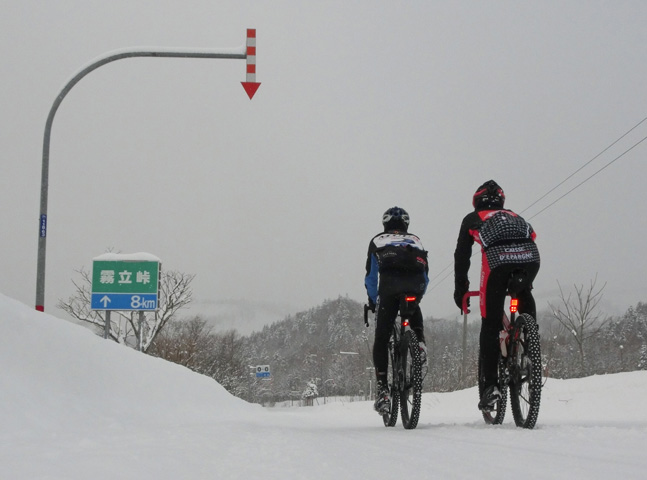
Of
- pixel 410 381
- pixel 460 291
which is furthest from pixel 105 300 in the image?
pixel 460 291

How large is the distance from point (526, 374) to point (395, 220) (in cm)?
203

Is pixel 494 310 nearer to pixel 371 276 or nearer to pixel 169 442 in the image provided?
pixel 371 276

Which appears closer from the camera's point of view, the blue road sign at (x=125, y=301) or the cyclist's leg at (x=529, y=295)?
the cyclist's leg at (x=529, y=295)

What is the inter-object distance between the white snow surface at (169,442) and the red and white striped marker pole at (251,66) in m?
4.30

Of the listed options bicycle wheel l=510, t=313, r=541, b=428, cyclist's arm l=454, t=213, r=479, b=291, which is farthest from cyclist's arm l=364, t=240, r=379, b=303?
bicycle wheel l=510, t=313, r=541, b=428

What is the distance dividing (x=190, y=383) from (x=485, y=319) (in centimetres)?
668

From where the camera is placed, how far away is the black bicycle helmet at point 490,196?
5219 mm

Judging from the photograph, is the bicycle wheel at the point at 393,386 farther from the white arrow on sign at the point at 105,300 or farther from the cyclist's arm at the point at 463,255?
the white arrow on sign at the point at 105,300

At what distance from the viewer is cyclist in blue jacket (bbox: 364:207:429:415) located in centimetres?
570


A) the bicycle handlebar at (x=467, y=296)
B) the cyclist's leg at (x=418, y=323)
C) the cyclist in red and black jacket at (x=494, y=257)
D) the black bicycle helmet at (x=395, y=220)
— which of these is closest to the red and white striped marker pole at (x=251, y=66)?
the black bicycle helmet at (x=395, y=220)

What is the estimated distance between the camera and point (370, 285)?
6086 mm

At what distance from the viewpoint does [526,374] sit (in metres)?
4.61

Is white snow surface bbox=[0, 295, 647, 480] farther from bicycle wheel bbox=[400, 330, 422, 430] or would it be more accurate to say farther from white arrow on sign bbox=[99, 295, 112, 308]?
white arrow on sign bbox=[99, 295, 112, 308]

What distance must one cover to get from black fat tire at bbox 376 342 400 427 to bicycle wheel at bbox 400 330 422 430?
16 cm
